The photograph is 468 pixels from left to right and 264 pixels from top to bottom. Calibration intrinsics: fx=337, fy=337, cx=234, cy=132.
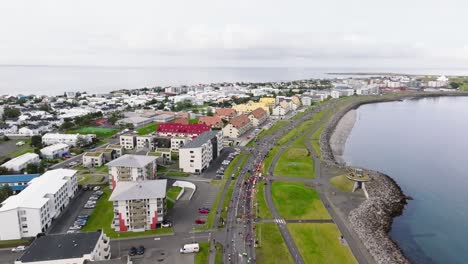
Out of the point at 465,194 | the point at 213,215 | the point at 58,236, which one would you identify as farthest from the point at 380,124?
the point at 58,236

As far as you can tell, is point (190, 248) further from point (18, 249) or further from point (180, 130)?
point (180, 130)

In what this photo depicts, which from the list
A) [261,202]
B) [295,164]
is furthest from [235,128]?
[261,202]

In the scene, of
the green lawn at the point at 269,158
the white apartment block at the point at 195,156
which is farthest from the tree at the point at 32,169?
the green lawn at the point at 269,158

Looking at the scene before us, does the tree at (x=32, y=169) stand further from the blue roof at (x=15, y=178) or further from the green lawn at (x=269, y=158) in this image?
the green lawn at (x=269, y=158)

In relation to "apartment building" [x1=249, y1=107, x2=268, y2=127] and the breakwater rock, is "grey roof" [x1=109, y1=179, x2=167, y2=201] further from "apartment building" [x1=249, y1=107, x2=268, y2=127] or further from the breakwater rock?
"apartment building" [x1=249, y1=107, x2=268, y2=127]

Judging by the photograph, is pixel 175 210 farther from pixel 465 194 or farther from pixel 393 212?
pixel 465 194

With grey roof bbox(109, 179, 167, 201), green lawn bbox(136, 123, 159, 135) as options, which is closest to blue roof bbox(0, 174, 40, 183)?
grey roof bbox(109, 179, 167, 201)
